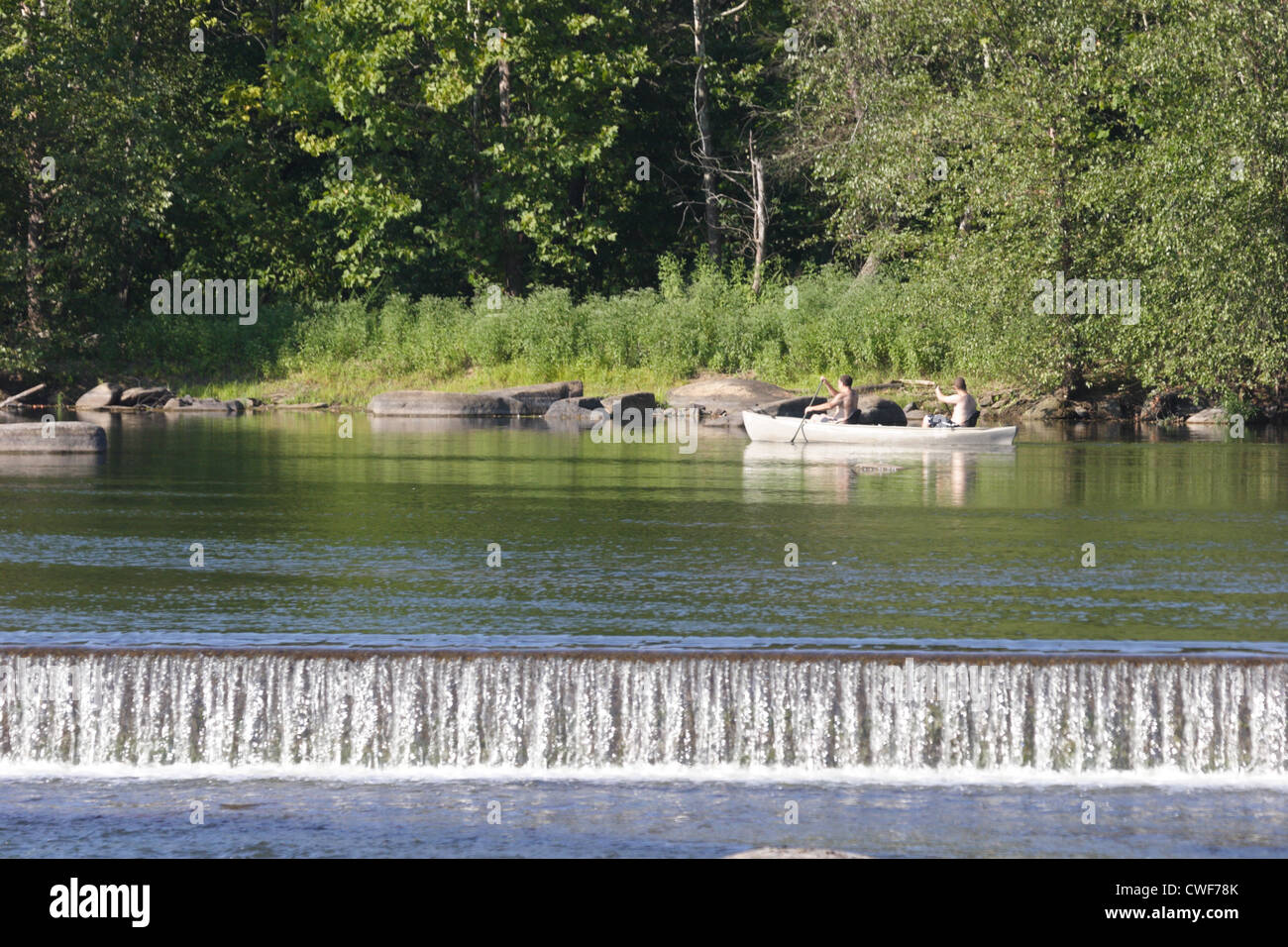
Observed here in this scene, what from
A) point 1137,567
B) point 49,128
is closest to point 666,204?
point 49,128

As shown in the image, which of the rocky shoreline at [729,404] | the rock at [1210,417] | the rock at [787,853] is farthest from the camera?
the rocky shoreline at [729,404]

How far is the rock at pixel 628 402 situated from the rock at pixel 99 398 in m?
16.2

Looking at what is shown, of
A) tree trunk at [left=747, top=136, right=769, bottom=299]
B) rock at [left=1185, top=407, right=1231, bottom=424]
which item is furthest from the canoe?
tree trunk at [left=747, top=136, right=769, bottom=299]

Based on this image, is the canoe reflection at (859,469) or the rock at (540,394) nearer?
the canoe reflection at (859,469)

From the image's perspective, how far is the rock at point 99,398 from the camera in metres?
49.4

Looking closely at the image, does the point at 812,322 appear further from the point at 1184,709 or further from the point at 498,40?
the point at 1184,709

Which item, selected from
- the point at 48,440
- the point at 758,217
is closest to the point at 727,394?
the point at 758,217

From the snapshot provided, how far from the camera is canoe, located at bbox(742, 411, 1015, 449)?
33094 millimetres

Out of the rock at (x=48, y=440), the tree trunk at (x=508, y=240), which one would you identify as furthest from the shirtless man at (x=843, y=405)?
the tree trunk at (x=508, y=240)

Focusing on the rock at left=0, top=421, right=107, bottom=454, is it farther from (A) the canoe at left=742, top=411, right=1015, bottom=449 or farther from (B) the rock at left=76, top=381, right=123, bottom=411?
(B) the rock at left=76, top=381, right=123, bottom=411

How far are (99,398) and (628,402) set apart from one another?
17.3m

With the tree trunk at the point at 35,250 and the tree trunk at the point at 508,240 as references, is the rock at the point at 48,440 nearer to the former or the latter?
the tree trunk at the point at 35,250

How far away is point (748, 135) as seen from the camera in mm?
58469
